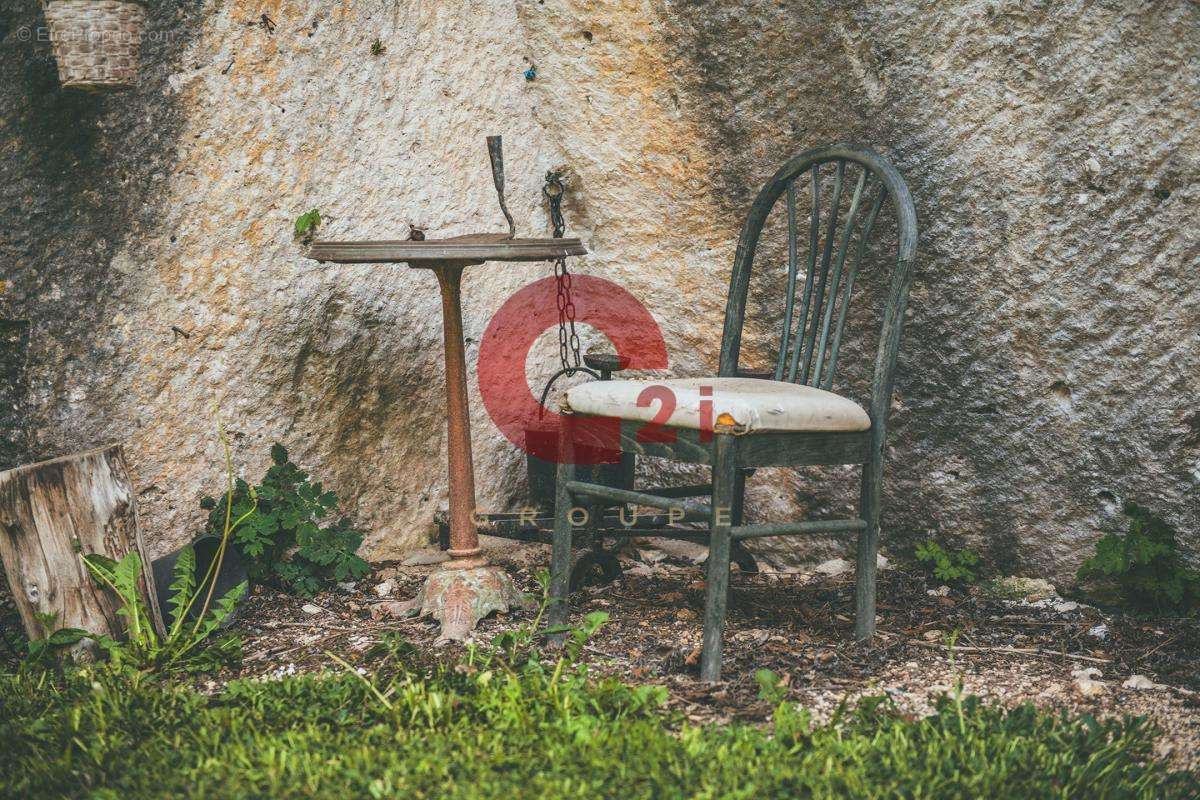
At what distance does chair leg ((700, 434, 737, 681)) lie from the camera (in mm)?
2424

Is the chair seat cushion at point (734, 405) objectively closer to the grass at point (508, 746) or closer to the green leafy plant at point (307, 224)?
the grass at point (508, 746)

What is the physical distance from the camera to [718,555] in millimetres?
2469

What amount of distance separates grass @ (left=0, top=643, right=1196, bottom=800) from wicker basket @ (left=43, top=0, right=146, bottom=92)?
1.54m

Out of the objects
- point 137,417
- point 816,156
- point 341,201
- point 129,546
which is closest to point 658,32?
point 816,156

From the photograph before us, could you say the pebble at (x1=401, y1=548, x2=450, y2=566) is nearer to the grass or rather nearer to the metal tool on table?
the metal tool on table

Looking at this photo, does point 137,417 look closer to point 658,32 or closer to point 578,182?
point 578,182

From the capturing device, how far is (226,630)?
2932 millimetres

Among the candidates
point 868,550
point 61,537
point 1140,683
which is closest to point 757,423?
point 868,550

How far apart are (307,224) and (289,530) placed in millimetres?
958

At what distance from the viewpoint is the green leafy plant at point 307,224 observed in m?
3.27

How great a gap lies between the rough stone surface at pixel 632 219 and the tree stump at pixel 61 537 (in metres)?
0.40

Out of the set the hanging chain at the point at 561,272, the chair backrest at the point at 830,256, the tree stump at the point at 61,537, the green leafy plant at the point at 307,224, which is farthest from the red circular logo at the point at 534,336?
the tree stump at the point at 61,537

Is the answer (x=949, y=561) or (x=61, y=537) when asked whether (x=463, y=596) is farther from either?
(x=949, y=561)

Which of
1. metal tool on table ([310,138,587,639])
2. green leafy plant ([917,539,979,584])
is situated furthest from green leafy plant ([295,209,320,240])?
green leafy plant ([917,539,979,584])
